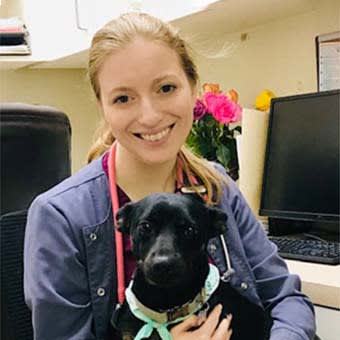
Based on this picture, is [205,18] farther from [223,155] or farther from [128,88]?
[128,88]

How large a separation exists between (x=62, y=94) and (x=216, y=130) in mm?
1248

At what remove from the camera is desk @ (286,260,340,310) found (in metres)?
1.10

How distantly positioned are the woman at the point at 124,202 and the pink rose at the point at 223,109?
528 mm

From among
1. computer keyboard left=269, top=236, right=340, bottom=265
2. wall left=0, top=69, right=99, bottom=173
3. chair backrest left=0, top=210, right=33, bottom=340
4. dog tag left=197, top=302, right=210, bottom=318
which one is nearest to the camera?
dog tag left=197, top=302, right=210, bottom=318

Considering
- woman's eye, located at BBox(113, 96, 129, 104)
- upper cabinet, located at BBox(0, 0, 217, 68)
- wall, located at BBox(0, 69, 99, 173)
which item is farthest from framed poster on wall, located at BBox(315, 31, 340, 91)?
wall, located at BBox(0, 69, 99, 173)

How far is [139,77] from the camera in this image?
1.05m

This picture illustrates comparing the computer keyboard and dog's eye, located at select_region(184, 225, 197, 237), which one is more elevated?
dog's eye, located at select_region(184, 225, 197, 237)

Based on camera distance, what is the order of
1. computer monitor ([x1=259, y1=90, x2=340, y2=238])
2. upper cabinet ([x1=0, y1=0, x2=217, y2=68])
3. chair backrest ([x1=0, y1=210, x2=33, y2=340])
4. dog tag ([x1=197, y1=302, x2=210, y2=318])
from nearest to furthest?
dog tag ([x1=197, y1=302, x2=210, y2=318]) → chair backrest ([x1=0, y1=210, x2=33, y2=340]) → computer monitor ([x1=259, y1=90, x2=340, y2=238]) → upper cabinet ([x1=0, y1=0, x2=217, y2=68])

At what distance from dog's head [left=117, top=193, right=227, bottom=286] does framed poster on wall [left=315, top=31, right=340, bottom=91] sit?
81 cm

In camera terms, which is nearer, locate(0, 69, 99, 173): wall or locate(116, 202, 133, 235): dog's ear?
locate(116, 202, 133, 235): dog's ear

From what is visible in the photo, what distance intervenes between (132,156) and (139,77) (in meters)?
0.16

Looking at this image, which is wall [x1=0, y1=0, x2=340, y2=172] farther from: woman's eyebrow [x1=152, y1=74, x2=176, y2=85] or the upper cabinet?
woman's eyebrow [x1=152, y1=74, x2=176, y2=85]

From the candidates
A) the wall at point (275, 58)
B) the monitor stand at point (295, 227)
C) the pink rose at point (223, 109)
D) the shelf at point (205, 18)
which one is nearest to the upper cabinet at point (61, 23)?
the shelf at point (205, 18)

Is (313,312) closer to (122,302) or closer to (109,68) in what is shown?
(122,302)
